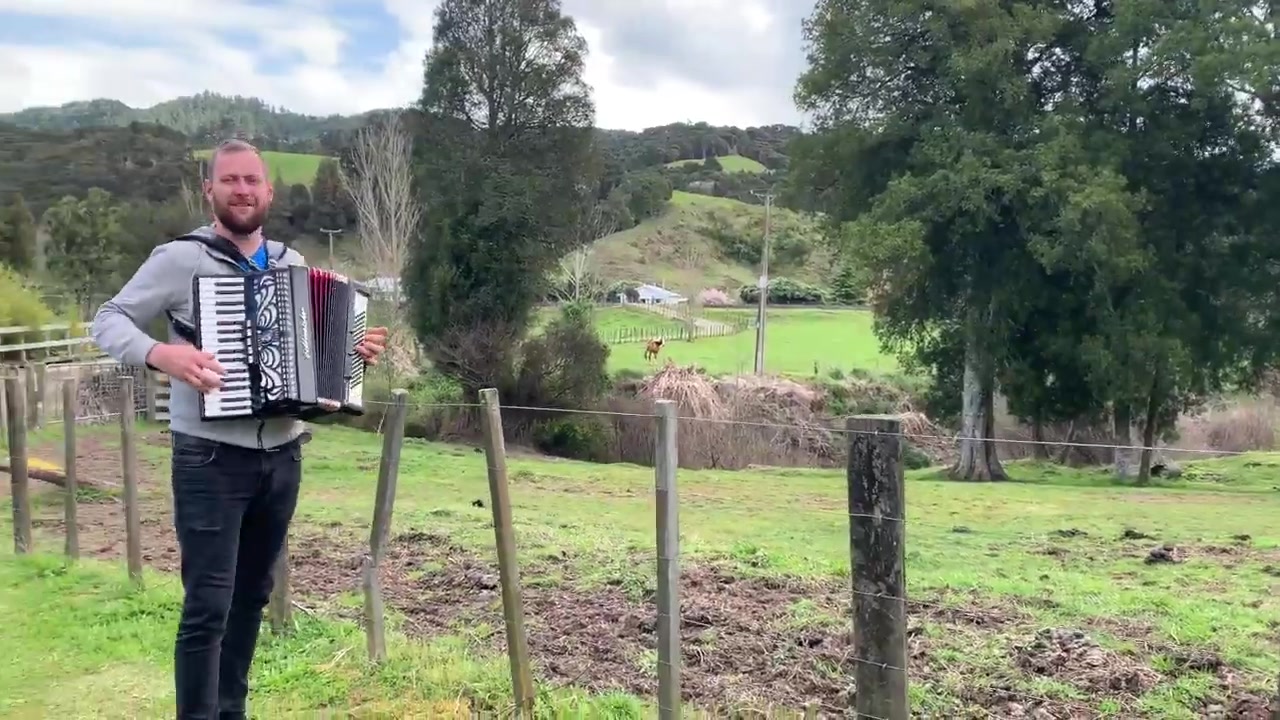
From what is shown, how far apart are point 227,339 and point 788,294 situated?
6483 cm

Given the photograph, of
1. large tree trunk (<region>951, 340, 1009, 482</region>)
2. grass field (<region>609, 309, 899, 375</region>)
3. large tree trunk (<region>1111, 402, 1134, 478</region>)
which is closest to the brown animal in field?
grass field (<region>609, 309, 899, 375</region>)

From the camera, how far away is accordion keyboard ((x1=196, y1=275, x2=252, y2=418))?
334cm

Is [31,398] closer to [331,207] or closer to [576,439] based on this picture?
[576,439]

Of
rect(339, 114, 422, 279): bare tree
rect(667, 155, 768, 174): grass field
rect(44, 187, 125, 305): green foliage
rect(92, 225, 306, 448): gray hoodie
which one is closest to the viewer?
rect(92, 225, 306, 448): gray hoodie

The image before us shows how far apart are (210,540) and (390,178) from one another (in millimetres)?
38738

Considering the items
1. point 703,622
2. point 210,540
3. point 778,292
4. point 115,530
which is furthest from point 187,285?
point 778,292

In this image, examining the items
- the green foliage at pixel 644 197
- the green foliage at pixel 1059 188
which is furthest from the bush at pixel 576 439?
the green foliage at pixel 644 197

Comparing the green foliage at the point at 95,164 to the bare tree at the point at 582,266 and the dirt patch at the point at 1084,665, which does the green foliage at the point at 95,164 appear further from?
the dirt patch at the point at 1084,665

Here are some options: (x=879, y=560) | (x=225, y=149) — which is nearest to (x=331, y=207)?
(x=225, y=149)

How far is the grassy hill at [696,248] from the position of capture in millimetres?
73500

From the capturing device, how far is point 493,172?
96.0 ft

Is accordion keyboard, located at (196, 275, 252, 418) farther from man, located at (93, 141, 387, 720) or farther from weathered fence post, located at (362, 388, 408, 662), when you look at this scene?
weathered fence post, located at (362, 388, 408, 662)

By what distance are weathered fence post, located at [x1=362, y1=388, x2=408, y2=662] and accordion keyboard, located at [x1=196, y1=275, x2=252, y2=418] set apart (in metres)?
1.55

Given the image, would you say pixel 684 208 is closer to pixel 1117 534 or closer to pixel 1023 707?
pixel 1117 534
